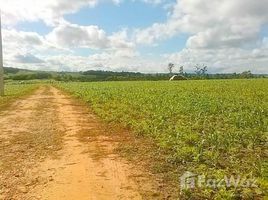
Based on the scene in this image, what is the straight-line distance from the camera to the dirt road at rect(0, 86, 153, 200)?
271 inches

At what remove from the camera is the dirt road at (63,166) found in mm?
6883

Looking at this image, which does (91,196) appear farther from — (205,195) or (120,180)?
(205,195)

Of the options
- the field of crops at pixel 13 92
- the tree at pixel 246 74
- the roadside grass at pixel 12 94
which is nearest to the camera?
the roadside grass at pixel 12 94

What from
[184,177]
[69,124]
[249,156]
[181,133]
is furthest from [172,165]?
[69,124]

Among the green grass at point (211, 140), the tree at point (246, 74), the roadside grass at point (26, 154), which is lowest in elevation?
the tree at point (246, 74)

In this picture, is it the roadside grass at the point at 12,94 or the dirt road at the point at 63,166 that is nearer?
the dirt road at the point at 63,166

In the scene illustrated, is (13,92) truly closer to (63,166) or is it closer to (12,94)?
(12,94)

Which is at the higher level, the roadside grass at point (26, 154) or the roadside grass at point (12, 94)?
the roadside grass at point (26, 154)

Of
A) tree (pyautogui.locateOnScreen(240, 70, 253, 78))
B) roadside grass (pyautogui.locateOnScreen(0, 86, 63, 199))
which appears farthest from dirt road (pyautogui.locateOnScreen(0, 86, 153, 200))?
tree (pyautogui.locateOnScreen(240, 70, 253, 78))

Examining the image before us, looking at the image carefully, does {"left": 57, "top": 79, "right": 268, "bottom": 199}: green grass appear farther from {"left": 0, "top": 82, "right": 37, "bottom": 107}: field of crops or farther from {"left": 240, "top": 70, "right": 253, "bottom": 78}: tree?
{"left": 240, "top": 70, "right": 253, "bottom": 78}: tree

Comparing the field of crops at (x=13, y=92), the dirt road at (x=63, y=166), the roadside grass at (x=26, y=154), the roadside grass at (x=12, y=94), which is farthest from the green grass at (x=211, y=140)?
the field of crops at (x=13, y=92)

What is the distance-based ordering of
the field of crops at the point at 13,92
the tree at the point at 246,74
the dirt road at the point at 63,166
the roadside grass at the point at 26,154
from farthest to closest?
the tree at the point at 246,74
the field of crops at the point at 13,92
the roadside grass at the point at 26,154
the dirt road at the point at 63,166

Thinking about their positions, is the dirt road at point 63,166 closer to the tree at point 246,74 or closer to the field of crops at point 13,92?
the field of crops at point 13,92

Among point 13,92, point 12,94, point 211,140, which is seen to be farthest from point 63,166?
point 13,92
